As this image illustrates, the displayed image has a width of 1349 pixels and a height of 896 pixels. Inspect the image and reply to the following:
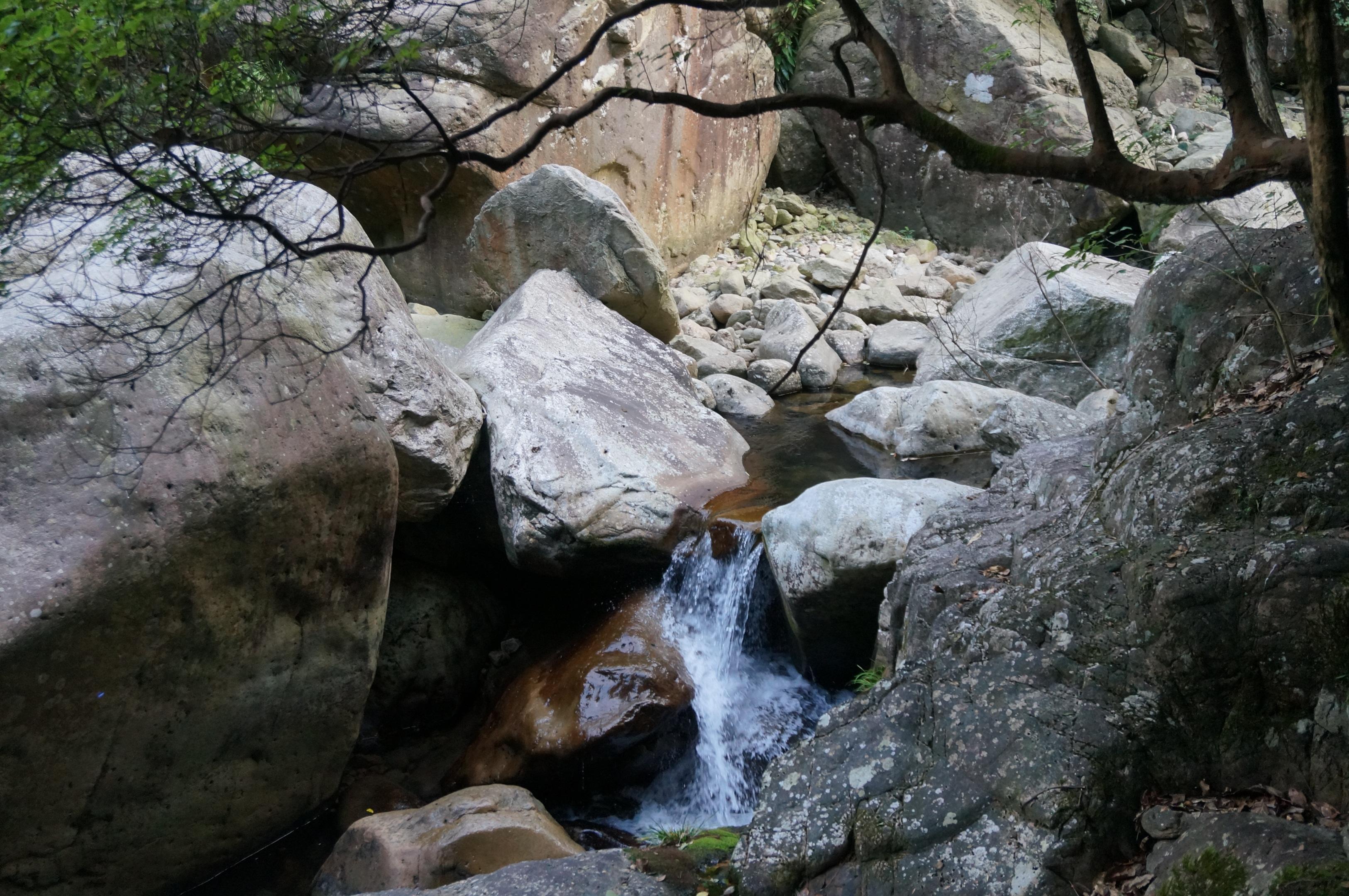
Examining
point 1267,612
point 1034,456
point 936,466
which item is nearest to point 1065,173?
point 1267,612

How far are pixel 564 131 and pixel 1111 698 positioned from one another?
8.66 metres

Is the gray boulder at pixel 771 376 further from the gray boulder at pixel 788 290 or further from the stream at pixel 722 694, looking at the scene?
the stream at pixel 722 694

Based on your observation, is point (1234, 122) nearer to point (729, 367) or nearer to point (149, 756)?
point (149, 756)

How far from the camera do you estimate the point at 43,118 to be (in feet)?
8.69

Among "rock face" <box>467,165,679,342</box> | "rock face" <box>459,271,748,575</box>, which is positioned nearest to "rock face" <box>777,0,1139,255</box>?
"rock face" <box>467,165,679,342</box>

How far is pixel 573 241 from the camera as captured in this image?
847 centimetres

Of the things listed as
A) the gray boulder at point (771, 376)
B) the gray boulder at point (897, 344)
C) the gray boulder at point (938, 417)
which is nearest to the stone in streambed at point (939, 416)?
the gray boulder at point (938, 417)

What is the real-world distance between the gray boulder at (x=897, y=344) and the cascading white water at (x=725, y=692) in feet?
16.0

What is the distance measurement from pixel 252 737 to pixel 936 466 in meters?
5.21

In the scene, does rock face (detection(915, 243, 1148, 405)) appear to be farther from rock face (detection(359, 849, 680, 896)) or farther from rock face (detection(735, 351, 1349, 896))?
rock face (detection(359, 849, 680, 896))


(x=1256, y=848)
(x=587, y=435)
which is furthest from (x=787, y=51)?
(x=1256, y=848)

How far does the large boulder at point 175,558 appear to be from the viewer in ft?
12.9

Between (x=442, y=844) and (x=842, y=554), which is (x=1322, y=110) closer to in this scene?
(x=842, y=554)

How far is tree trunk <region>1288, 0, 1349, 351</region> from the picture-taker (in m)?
2.56
